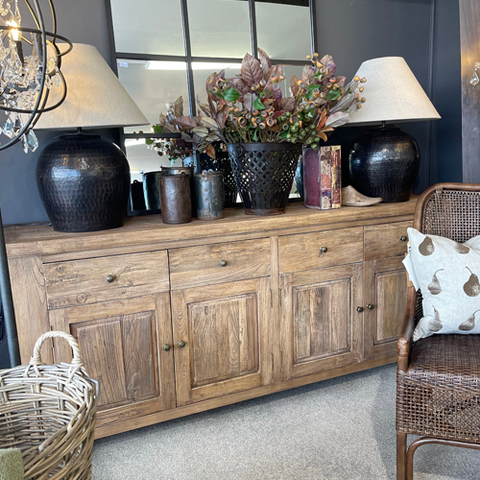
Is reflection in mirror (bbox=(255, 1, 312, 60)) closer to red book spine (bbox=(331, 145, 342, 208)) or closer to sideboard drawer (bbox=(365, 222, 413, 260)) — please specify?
red book spine (bbox=(331, 145, 342, 208))

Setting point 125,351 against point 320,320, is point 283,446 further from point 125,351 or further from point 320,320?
point 125,351

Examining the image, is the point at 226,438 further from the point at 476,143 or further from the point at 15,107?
the point at 476,143

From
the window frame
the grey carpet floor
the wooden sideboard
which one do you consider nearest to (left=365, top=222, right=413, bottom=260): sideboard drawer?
the wooden sideboard

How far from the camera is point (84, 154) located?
161cm

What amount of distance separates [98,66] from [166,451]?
4.85 ft

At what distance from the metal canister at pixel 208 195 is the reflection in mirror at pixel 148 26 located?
0.68m

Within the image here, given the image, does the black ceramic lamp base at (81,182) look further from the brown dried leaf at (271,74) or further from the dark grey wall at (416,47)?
the brown dried leaf at (271,74)

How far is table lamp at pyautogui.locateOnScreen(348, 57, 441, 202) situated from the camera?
2.07 metres

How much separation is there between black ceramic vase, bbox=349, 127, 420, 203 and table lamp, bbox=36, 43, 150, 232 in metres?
1.10

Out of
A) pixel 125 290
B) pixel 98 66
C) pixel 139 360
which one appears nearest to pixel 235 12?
→ pixel 98 66

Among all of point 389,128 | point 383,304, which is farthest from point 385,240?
point 389,128

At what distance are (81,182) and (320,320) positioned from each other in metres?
1.16

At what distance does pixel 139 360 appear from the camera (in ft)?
5.68

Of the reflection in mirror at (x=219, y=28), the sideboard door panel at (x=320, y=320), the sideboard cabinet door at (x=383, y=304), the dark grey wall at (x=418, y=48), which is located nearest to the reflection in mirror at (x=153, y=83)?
the reflection in mirror at (x=219, y=28)
